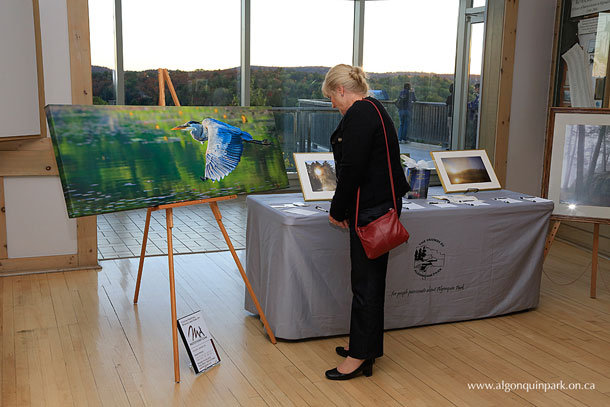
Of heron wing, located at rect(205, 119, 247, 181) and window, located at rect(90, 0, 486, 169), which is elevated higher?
window, located at rect(90, 0, 486, 169)

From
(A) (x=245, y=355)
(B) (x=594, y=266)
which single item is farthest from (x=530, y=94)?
(A) (x=245, y=355)

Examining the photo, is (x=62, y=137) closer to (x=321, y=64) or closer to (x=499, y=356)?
(x=499, y=356)

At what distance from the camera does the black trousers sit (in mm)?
3002

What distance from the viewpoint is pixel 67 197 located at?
2955 mm

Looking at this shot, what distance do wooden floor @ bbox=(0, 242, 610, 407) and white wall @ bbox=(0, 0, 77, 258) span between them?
274 millimetres

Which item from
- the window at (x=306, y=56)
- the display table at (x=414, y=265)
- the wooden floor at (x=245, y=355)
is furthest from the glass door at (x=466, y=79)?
the display table at (x=414, y=265)

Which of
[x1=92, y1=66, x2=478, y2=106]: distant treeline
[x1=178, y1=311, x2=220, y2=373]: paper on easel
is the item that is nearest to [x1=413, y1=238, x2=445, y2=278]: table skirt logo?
[x1=178, y1=311, x2=220, y2=373]: paper on easel

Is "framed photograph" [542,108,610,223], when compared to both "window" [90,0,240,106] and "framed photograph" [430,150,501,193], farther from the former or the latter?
"window" [90,0,240,106]

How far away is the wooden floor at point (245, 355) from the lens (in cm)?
293

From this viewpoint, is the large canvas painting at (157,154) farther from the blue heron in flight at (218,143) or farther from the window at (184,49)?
the window at (184,49)

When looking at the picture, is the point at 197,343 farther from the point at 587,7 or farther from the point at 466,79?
the point at 466,79

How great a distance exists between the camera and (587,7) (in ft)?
18.2

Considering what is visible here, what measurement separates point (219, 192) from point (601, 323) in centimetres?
247

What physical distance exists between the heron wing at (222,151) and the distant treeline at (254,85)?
4.79 m
